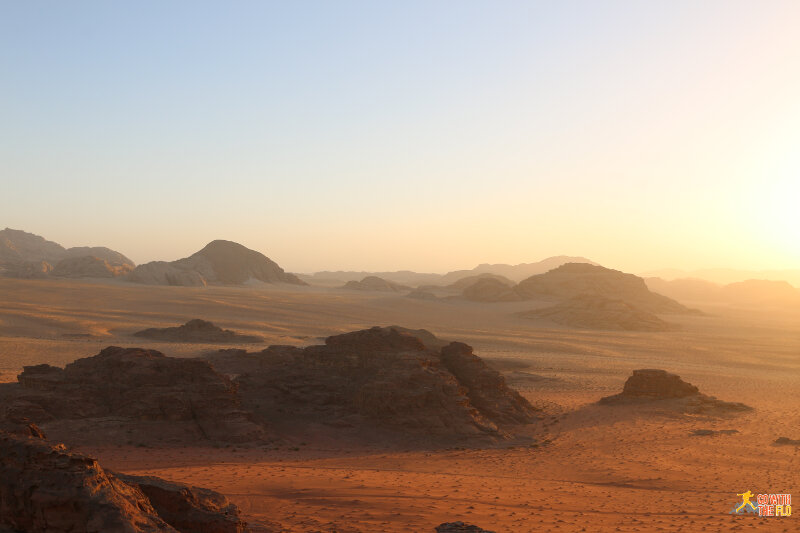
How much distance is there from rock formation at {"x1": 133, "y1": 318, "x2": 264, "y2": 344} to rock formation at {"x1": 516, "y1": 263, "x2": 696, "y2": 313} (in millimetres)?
55900

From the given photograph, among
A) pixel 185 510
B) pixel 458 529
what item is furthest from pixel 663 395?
pixel 185 510

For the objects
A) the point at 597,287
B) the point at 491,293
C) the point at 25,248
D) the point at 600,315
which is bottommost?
the point at 600,315

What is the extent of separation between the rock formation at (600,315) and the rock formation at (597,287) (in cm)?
1544

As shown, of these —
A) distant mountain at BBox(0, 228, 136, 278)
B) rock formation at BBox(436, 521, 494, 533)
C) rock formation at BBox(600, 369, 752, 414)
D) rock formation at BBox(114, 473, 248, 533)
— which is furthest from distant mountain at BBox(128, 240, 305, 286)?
rock formation at BBox(436, 521, 494, 533)

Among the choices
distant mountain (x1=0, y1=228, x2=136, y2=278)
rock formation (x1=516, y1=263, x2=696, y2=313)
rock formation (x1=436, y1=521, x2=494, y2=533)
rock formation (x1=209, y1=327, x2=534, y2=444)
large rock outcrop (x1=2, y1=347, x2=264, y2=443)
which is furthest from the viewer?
rock formation (x1=516, y1=263, x2=696, y2=313)

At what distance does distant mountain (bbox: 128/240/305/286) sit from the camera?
90319 mm

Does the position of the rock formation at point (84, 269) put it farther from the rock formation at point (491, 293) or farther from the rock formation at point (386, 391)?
the rock formation at point (386, 391)

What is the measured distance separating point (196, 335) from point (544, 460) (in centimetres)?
3062

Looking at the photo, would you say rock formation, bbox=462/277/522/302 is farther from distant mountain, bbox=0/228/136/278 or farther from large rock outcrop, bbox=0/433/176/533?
large rock outcrop, bbox=0/433/176/533

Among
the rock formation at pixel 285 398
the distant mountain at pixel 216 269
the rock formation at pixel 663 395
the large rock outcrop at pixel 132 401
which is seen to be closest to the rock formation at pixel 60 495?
the rock formation at pixel 285 398

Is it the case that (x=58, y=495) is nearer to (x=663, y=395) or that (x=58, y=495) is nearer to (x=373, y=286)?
(x=663, y=395)

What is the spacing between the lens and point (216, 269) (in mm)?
107938

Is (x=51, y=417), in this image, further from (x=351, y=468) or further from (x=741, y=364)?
(x=741, y=364)

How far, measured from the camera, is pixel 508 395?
23.0 metres
